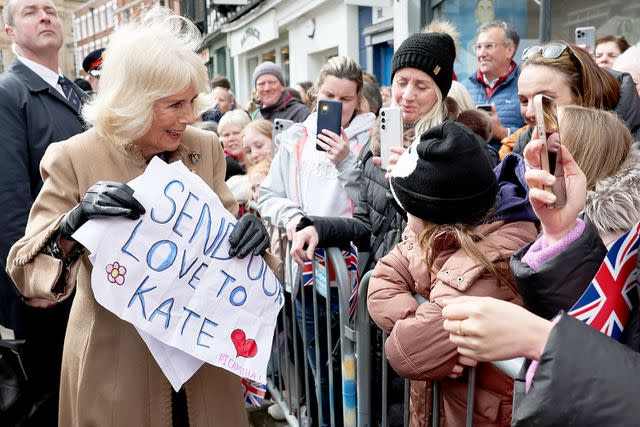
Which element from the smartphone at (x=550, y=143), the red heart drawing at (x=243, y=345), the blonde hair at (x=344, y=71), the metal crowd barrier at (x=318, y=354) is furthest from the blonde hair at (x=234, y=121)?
the smartphone at (x=550, y=143)

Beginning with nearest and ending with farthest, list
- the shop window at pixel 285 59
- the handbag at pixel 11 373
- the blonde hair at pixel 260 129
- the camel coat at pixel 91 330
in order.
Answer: the camel coat at pixel 91 330
the handbag at pixel 11 373
the blonde hair at pixel 260 129
the shop window at pixel 285 59

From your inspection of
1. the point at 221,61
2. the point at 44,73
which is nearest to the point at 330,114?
the point at 44,73

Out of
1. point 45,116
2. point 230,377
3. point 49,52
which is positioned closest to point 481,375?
point 230,377

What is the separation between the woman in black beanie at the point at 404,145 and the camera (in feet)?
7.56

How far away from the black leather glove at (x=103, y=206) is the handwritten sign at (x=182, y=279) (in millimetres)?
38

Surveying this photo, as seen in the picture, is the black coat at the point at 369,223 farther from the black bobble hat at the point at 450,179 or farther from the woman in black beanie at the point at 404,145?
the black bobble hat at the point at 450,179

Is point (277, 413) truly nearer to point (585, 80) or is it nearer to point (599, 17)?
point (585, 80)

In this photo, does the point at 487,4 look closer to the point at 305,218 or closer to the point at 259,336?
the point at 305,218

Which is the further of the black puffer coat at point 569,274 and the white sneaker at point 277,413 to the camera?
the white sneaker at point 277,413

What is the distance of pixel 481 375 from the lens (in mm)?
1517

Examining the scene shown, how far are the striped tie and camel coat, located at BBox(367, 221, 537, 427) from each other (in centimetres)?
188

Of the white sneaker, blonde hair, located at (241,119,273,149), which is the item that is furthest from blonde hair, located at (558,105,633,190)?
blonde hair, located at (241,119,273,149)

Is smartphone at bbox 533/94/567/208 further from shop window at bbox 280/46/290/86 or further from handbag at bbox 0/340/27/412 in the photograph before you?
shop window at bbox 280/46/290/86

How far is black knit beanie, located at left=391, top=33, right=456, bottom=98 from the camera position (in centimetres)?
251
